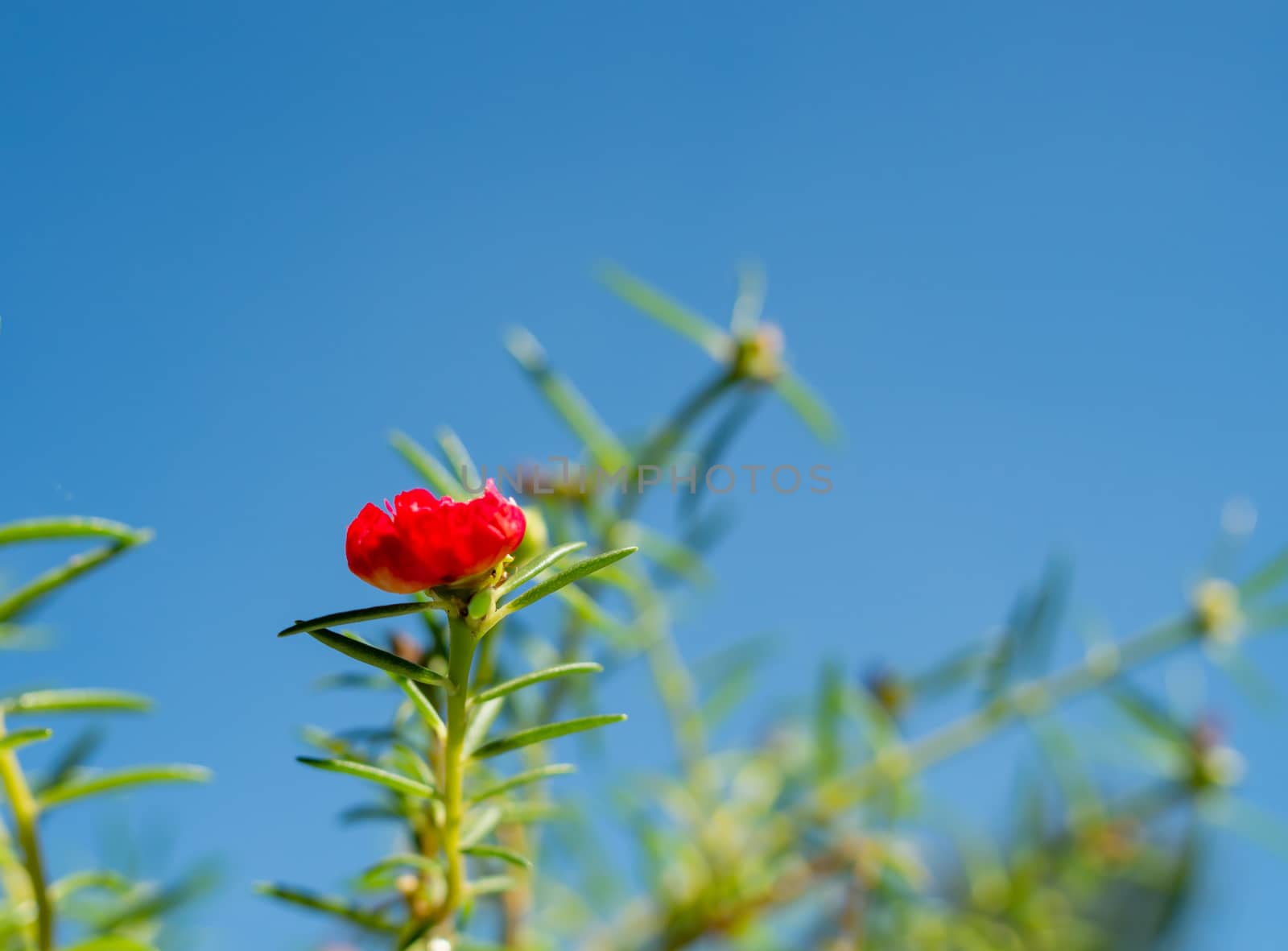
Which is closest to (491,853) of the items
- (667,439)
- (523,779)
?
(523,779)

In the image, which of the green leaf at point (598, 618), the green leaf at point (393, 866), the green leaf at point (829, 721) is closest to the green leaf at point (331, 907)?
the green leaf at point (393, 866)

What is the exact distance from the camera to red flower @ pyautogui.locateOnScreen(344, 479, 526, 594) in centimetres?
36

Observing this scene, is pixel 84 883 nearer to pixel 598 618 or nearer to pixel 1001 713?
pixel 598 618

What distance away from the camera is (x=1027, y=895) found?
107 cm

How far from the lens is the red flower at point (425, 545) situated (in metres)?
0.36

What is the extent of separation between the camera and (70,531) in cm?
46

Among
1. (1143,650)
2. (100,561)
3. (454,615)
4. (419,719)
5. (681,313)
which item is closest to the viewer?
(454,615)

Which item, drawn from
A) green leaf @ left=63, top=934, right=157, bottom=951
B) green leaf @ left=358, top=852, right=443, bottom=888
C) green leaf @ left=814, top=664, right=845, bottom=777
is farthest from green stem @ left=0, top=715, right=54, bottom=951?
green leaf @ left=814, top=664, right=845, bottom=777

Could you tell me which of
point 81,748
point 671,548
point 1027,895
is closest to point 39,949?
point 81,748

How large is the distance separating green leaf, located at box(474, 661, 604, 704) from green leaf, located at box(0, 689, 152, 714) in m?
0.22

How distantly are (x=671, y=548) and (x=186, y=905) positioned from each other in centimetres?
46

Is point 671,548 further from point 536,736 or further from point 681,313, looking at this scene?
point 536,736

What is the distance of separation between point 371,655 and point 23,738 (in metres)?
0.18

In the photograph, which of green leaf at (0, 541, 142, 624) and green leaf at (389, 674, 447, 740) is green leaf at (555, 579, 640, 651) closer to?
green leaf at (389, 674, 447, 740)
